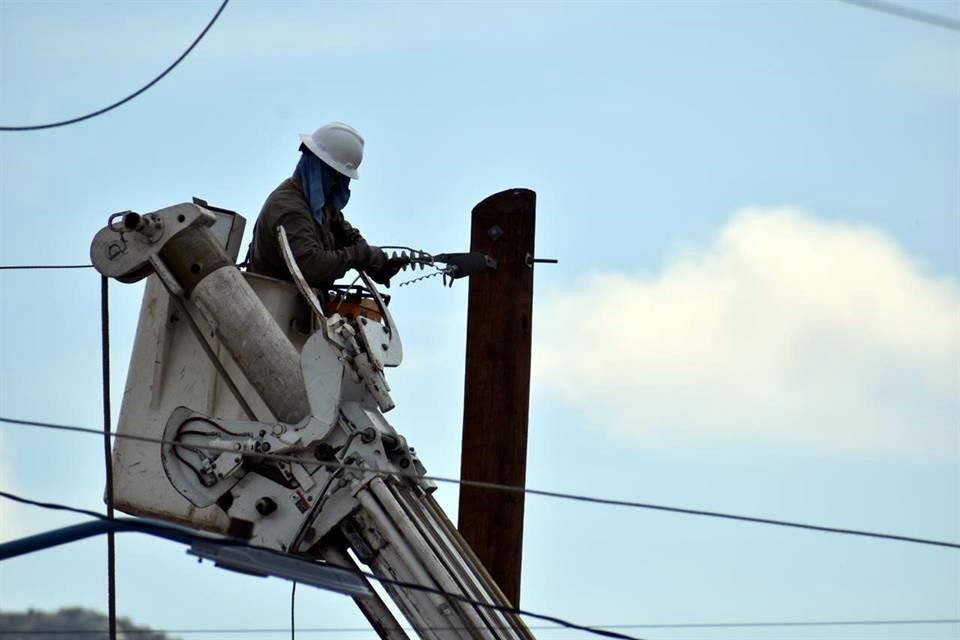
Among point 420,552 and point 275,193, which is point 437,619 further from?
point 275,193

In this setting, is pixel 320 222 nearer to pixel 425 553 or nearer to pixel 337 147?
pixel 337 147

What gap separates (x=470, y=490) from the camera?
11.2 metres

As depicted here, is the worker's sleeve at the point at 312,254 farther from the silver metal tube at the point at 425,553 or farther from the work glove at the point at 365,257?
the silver metal tube at the point at 425,553

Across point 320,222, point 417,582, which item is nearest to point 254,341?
point 320,222

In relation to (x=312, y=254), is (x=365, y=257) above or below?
above

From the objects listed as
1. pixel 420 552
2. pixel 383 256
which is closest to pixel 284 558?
pixel 420 552

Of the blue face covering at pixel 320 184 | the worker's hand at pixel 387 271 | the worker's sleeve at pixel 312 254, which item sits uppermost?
the blue face covering at pixel 320 184

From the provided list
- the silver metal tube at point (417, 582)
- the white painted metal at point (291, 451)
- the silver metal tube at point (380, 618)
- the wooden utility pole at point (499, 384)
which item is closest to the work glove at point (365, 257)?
the white painted metal at point (291, 451)

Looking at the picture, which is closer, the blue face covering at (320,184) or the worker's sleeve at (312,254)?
the worker's sleeve at (312,254)

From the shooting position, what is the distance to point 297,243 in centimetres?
1055

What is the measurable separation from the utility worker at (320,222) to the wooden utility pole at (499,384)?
582 mm

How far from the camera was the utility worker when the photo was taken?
10562 millimetres

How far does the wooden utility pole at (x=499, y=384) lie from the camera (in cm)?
1118

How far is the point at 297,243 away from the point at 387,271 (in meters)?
0.65
